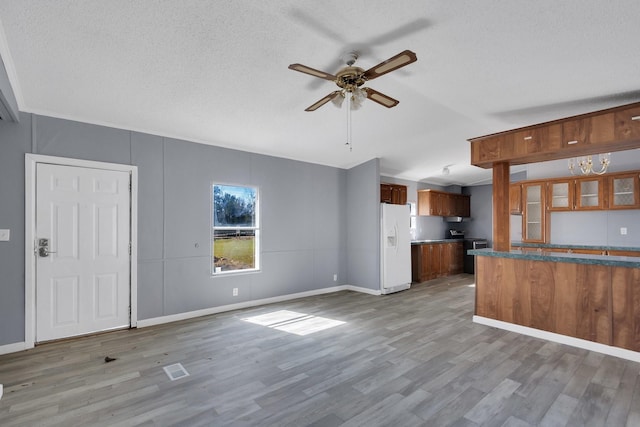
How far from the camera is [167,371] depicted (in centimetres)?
288

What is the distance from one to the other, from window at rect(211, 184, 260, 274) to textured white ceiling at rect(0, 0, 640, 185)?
107 cm

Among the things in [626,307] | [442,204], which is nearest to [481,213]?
[442,204]

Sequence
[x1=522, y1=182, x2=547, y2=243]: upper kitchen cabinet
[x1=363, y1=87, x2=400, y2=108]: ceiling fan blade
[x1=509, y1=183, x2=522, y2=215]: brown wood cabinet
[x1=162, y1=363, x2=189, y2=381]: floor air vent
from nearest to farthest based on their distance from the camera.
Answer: [x1=162, y1=363, x2=189, y2=381]: floor air vent, [x1=363, y1=87, x2=400, y2=108]: ceiling fan blade, [x1=522, y1=182, x2=547, y2=243]: upper kitchen cabinet, [x1=509, y1=183, x2=522, y2=215]: brown wood cabinet

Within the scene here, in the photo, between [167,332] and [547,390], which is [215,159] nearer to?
[167,332]

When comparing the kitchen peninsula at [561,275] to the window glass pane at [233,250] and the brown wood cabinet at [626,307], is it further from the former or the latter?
the window glass pane at [233,250]

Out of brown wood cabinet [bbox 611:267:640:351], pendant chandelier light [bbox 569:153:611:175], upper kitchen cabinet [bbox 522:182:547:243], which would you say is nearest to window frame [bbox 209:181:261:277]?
brown wood cabinet [bbox 611:267:640:351]

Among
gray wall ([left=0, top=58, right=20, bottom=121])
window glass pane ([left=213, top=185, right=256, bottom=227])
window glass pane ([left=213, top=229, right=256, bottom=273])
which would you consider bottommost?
window glass pane ([left=213, top=229, right=256, bottom=273])

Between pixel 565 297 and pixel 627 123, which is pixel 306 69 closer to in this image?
pixel 627 123

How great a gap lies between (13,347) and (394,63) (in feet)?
15.5

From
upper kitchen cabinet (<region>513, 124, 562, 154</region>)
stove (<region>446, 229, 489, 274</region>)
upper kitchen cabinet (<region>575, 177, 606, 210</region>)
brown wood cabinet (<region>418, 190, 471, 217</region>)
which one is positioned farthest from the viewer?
stove (<region>446, 229, 489, 274</region>)

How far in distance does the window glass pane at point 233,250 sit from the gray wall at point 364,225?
2202mm

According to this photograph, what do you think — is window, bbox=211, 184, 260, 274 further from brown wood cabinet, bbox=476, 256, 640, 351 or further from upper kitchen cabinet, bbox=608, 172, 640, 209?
upper kitchen cabinet, bbox=608, 172, 640, 209

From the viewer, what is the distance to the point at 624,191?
5617 millimetres

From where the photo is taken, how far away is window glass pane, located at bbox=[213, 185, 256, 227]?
16.2 feet
